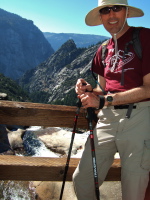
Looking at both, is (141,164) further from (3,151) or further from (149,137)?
(3,151)

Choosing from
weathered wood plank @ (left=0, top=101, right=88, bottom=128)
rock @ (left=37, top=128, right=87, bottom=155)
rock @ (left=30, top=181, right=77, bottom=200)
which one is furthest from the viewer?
rock @ (left=37, top=128, right=87, bottom=155)

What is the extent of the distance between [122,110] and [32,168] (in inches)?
66.1

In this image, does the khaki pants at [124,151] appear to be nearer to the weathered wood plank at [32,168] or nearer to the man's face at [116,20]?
the weathered wood plank at [32,168]

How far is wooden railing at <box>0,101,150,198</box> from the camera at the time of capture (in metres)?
3.36

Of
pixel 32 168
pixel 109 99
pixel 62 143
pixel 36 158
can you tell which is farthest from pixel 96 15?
pixel 62 143

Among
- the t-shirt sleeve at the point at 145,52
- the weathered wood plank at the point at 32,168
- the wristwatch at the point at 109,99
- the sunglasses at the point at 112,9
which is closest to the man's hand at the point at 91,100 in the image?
the wristwatch at the point at 109,99

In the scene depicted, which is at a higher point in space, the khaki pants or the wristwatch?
the wristwatch

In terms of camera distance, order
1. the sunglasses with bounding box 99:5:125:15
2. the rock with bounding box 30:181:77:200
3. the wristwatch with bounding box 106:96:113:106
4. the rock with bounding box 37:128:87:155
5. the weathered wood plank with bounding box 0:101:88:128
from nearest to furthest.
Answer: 1. the wristwatch with bounding box 106:96:113:106
2. the sunglasses with bounding box 99:5:125:15
3. the weathered wood plank with bounding box 0:101:88:128
4. the rock with bounding box 30:181:77:200
5. the rock with bounding box 37:128:87:155

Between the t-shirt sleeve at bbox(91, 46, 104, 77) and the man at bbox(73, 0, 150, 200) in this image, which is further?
the t-shirt sleeve at bbox(91, 46, 104, 77)

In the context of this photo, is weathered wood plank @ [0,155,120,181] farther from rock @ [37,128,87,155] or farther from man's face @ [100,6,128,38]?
rock @ [37,128,87,155]

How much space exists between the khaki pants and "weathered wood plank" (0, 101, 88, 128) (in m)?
0.61

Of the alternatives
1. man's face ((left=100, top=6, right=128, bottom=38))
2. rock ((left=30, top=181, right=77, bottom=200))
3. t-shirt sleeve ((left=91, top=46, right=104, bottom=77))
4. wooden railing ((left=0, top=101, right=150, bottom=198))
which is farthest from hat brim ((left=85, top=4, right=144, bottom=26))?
rock ((left=30, top=181, right=77, bottom=200))

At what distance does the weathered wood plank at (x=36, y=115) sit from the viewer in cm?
351

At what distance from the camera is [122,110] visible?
312 centimetres
